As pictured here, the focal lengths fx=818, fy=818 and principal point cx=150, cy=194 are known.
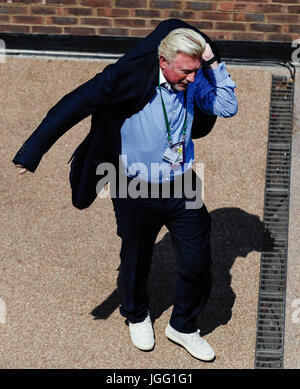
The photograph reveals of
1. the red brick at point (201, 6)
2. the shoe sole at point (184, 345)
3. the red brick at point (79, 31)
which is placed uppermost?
the red brick at point (201, 6)

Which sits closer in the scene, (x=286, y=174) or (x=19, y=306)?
(x=19, y=306)

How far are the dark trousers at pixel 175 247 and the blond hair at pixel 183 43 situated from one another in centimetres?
82

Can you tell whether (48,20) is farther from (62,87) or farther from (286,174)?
(286,174)

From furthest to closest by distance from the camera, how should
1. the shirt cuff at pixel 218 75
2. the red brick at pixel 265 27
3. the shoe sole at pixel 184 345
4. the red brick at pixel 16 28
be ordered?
the red brick at pixel 16 28 → the red brick at pixel 265 27 → the shoe sole at pixel 184 345 → the shirt cuff at pixel 218 75

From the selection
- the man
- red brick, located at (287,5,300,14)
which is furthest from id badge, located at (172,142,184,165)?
red brick, located at (287,5,300,14)

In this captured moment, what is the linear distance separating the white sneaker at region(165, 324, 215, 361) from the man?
19 centimetres

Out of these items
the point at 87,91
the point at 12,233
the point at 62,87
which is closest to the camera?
the point at 87,91

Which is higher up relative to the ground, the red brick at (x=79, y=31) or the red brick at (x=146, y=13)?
the red brick at (x=146, y=13)

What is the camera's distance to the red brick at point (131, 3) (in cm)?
661

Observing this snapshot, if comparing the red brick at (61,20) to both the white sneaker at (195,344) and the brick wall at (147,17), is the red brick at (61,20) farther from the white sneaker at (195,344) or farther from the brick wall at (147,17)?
the white sneaker at (195,344)

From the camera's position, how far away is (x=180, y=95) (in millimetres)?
4172

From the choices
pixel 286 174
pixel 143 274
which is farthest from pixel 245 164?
pixel 143 274

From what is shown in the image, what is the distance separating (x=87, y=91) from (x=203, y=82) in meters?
0.62

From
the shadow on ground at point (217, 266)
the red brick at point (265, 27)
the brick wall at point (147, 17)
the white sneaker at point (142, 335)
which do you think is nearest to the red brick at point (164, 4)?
the brick wall at point (147, 17)
